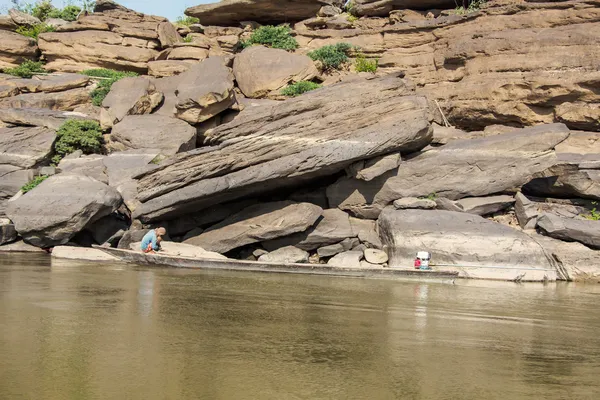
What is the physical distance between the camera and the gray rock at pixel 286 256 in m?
19.6

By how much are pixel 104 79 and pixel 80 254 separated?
48.2 feet

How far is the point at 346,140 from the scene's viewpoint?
65.8ft

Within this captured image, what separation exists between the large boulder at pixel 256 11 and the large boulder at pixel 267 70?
6.88m

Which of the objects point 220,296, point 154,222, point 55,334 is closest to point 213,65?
point 154,222

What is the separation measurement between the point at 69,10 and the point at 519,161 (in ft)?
103

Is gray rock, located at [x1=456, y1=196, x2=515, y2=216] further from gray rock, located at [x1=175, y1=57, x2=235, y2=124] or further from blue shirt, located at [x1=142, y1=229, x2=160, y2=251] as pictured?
gray rock, located at [x1=175, y1=57, x2=235, y2=124]

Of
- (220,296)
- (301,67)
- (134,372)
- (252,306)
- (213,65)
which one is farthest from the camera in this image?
(301,67)

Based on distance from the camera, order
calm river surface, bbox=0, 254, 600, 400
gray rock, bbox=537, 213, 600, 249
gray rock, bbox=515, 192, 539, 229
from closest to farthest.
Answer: calm river surface, bbox=0, 254, 600, 400 < gray rock, bbox=537, 213, 600, 249 < gray rock, bbox=515, 192, 539, 229

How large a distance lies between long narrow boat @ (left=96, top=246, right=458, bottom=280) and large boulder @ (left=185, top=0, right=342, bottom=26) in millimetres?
21631

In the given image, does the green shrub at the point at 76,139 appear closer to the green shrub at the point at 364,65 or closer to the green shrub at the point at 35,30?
the green shrub at the point at 35,30

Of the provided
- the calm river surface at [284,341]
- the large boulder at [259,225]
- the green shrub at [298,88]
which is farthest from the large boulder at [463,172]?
the green shrub at [298,88]

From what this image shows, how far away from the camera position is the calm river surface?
662cm

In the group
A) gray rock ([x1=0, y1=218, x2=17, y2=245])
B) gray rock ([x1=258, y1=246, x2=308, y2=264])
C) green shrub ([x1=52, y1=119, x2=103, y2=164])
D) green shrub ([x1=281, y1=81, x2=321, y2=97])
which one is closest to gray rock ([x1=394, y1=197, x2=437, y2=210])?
gray rock ([x1=258, y1=246, x2=308, y2=264])

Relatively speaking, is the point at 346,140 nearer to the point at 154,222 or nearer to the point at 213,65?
the point at 154,222
